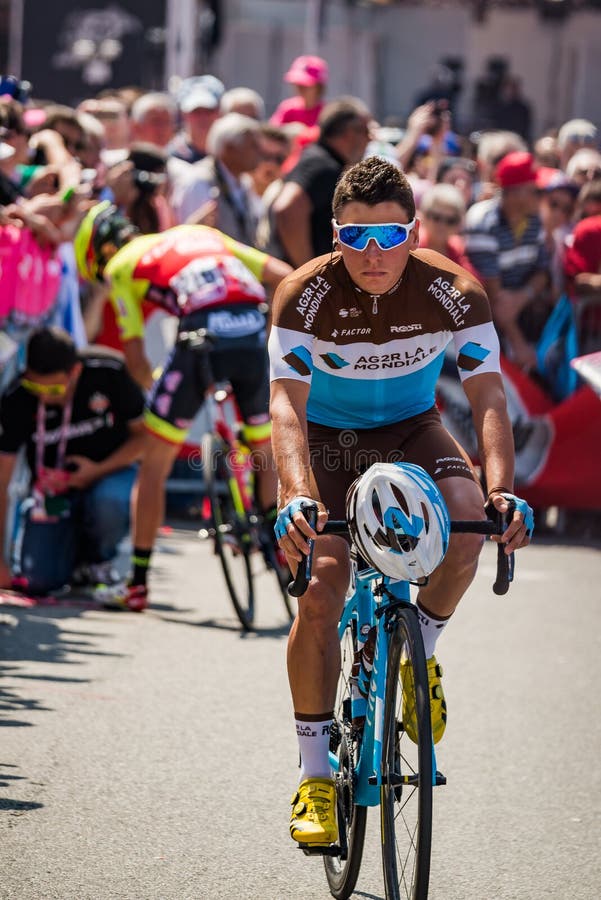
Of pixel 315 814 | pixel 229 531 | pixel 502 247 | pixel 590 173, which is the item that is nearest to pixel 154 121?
pixel 502 247

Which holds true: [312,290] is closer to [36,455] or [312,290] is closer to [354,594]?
[354,594]

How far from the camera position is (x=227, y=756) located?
5742 mm

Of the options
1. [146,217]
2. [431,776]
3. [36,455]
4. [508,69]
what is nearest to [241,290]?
[36,455]

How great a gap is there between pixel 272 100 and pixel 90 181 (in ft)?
59.8

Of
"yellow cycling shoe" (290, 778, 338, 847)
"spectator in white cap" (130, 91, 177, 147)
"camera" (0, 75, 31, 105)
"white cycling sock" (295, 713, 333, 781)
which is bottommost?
"yellow cycling shoe" (290, 778, 338, 847)

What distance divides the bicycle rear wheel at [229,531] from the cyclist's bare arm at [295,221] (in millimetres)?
2060

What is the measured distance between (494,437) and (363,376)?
1.51 ft

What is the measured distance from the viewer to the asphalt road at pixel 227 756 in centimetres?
459

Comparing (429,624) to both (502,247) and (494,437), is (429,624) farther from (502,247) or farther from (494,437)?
(502,247)

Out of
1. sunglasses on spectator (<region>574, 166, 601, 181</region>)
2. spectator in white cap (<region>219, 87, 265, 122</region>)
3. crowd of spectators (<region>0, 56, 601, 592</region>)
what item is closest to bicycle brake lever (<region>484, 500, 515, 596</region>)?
crowd of spectators (<region>0, 56, 601, 592</region>)

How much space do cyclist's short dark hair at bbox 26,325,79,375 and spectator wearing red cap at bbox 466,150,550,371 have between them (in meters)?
3.79

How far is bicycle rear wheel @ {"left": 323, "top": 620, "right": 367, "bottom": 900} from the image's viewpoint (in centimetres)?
426

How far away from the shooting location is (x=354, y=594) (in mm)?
4504

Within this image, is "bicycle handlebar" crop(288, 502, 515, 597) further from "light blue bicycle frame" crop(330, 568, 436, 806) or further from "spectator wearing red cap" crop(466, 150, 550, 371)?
"spectator wearing red cap" crop(466, 150, 550, 371)
